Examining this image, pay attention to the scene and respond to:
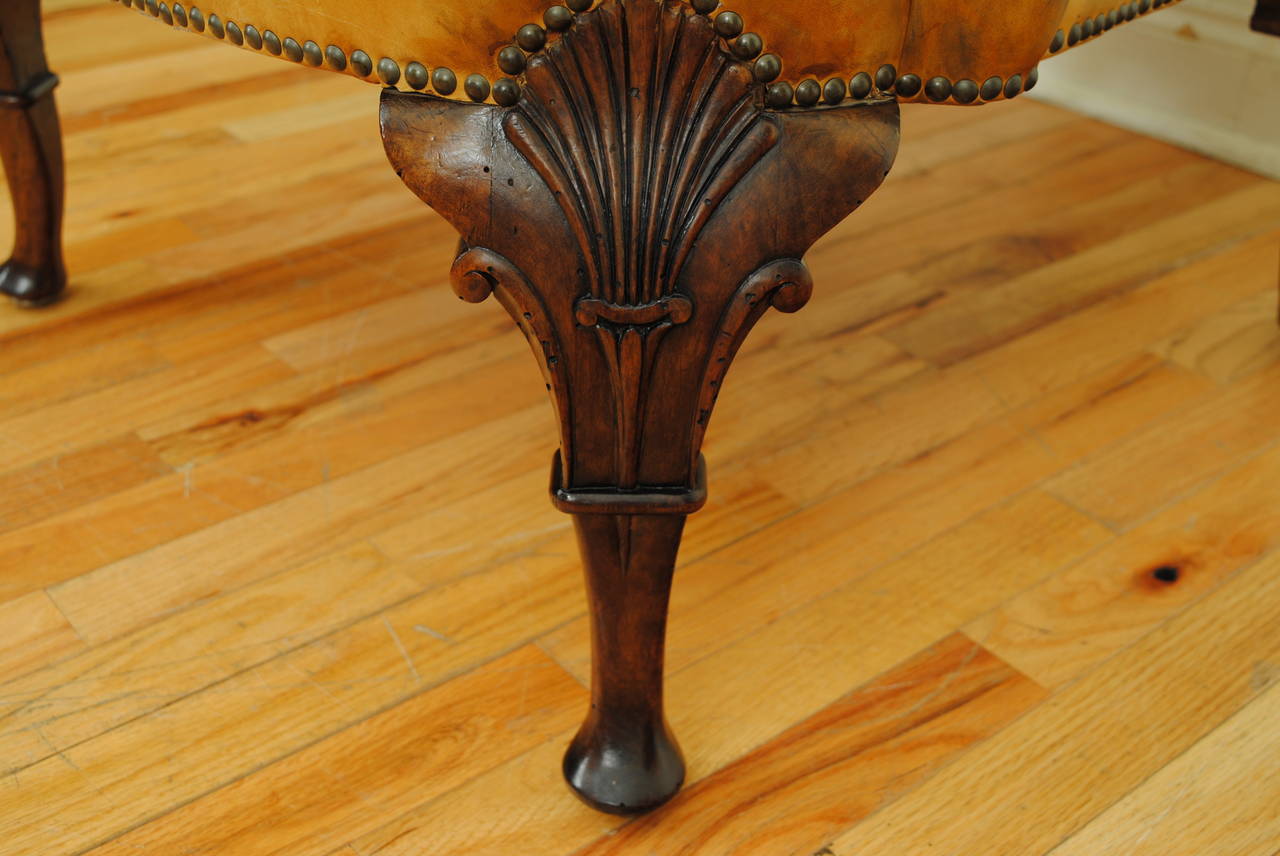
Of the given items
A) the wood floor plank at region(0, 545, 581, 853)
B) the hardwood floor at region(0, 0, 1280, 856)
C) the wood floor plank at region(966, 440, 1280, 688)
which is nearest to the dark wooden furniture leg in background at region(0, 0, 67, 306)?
the hardwood floor at region(0, 0, 1280, 856)

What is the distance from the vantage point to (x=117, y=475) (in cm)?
104

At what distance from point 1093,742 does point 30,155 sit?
3.23ft

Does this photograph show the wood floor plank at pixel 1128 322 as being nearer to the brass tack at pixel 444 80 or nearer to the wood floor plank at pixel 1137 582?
the wood floor plank at pixel 1137 582

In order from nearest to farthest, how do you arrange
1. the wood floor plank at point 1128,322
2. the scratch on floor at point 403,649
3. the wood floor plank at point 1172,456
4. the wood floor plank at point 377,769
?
the wood floor plank at point 377,769 < the scratch on floor at point 403,649 < the wood floor plank at point 1172,456 < the wood floor plank at point 1128,322

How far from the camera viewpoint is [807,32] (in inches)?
22.3

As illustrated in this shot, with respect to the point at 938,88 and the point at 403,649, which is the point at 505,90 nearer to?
the point at 938,88

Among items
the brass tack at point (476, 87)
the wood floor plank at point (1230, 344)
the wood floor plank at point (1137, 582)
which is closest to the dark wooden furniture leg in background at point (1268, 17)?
the wood floor plank at point (1230, 344)

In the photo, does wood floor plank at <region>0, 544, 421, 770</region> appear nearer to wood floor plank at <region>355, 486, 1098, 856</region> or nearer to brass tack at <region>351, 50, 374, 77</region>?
wood floor plank at <region>355, 486, 1098, 856</region>

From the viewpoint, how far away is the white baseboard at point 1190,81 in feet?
5.24

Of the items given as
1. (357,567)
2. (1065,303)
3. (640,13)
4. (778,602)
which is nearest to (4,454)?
(357,567)

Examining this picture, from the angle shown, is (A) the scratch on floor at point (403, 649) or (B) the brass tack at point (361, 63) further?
(A) the scratch on floor at point (403, 649)

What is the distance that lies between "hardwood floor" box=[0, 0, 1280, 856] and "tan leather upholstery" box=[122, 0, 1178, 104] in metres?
0.40

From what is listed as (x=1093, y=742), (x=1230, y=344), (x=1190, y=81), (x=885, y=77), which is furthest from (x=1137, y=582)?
(x=1190, y=81)

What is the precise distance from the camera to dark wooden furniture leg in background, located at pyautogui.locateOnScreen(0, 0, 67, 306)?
1.12 metres
